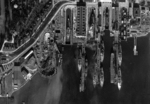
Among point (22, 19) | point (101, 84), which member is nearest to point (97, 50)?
point (101, 84)

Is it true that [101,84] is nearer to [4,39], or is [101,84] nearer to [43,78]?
[43,78]

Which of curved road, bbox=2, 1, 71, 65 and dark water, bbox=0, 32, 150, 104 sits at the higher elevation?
curved road, bbox=2, 1, 71, 65

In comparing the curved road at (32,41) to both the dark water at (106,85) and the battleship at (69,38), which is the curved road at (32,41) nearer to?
the battleship at (69,38)

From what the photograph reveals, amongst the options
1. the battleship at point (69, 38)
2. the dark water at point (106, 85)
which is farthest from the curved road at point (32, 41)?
the dark water at point (106, 85)

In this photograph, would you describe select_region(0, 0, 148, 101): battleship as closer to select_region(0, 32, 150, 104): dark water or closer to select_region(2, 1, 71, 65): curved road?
select_region(2, 1, 71, 65): curved road

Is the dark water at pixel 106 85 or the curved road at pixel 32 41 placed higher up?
the curved road at pixel 32 41

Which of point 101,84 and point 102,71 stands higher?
point 102,71

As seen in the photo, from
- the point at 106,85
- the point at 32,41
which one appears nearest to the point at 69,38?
the point at 32,41

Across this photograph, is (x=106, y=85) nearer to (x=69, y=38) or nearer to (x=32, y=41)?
(x=69, y=38)

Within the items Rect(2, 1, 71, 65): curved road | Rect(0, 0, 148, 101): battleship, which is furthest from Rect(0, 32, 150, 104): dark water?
Rect(2, 1, 71, 65): curved road
